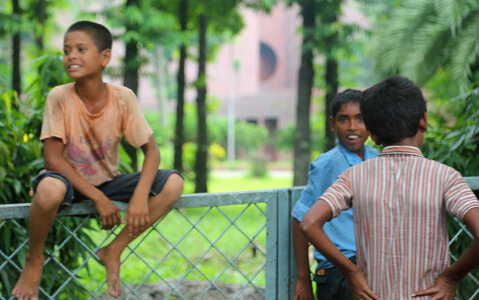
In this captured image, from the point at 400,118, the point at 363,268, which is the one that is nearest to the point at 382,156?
the point at 400,118

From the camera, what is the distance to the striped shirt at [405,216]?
5.58 ft

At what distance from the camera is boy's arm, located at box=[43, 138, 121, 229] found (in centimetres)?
219

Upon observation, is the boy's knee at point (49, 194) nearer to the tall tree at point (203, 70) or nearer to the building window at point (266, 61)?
the tall tree at point (203, 70)

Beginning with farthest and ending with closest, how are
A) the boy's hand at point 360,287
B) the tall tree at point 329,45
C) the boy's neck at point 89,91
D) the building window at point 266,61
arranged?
1. the building window at point 266,61
2. the tall tree at point 329,45
3. the boy's neck at point 89,91
4. the boy's hand at point 360,287

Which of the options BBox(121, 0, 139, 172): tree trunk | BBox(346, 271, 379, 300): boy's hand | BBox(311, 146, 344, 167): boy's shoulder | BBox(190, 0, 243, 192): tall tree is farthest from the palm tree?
BBox(346, 271, 379, 300): boy's hand

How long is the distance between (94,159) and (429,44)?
11268 mm

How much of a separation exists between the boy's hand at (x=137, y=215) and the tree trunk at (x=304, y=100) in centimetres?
988

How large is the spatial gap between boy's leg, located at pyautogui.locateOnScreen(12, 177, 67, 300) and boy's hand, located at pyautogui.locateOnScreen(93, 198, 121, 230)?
0.14 m

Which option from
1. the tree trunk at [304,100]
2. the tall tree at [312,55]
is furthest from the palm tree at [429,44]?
the tree trunk at [304,100]

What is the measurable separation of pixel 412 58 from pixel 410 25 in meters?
0.79

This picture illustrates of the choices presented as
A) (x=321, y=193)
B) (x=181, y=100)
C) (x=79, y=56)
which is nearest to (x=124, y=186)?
(x=79, y=56)

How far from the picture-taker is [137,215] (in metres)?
2.22

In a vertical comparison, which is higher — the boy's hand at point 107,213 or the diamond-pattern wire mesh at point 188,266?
the boy's hand at point 107,213

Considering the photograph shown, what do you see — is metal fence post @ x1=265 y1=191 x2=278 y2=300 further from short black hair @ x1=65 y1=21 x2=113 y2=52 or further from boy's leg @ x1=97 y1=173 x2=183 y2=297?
short black hair @ x1=65 y1=21 x2=113 y2=52
